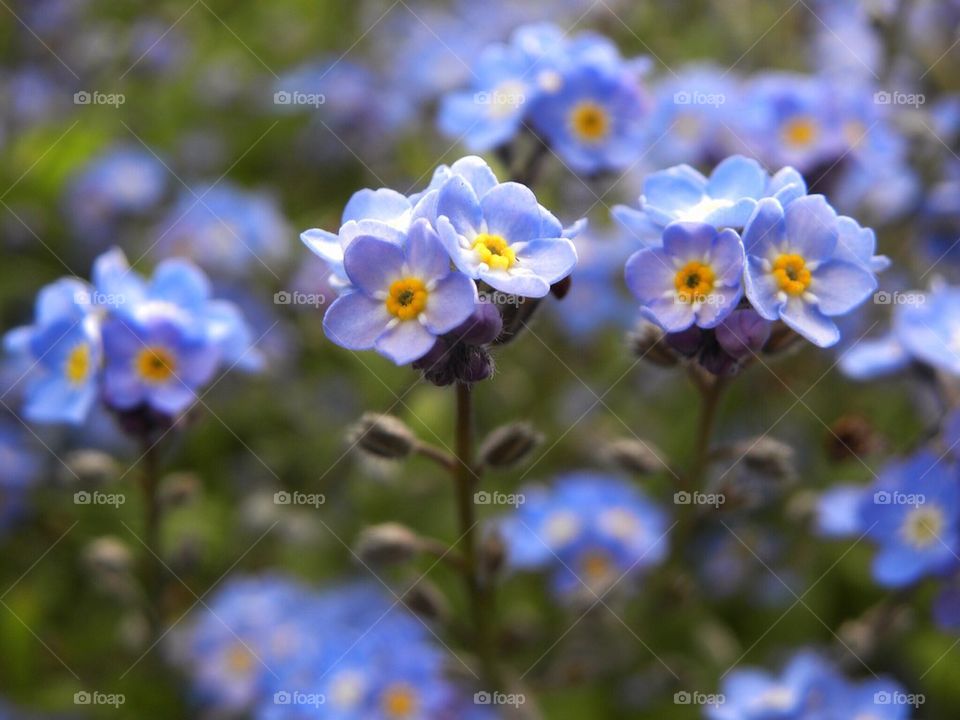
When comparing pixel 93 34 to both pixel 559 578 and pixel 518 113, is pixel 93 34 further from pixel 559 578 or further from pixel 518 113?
pixel 559 578

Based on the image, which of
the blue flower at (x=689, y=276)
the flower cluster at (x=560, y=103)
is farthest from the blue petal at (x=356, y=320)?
the flower cluster at (x=560, y=103)

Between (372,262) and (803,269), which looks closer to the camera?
(372,262)

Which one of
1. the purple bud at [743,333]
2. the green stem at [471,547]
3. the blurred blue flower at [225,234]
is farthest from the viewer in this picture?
the blurred blue flower at [225,234]

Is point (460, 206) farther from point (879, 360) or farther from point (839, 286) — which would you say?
point (879, 360)

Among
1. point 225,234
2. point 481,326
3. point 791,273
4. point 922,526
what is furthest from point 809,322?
point 225,234

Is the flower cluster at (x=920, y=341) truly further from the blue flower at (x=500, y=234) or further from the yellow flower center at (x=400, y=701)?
the yellow flower center at (x=400, y=701)

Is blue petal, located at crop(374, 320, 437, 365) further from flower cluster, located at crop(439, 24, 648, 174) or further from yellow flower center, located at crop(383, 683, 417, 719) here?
yellow flower center, located at crop(383, 683, 417, 719)
